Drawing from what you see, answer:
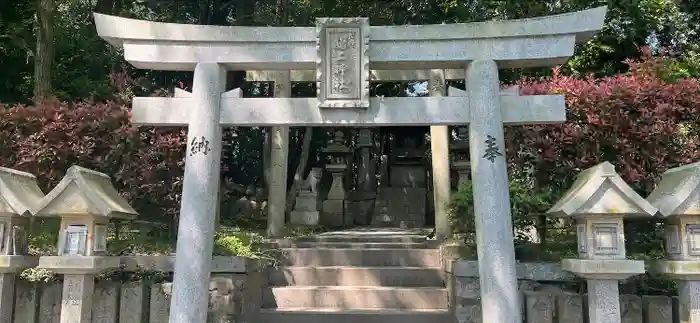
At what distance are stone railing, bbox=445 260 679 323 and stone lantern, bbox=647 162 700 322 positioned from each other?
0.33 m

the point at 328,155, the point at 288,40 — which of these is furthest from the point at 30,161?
the point at 328,155

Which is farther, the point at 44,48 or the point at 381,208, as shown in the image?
the point at 381,208

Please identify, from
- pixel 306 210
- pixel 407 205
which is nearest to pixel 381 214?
pixel 407 205

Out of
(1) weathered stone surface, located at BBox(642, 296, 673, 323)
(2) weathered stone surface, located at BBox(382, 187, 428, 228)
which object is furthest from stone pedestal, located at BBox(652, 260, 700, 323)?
(2) weathered stone surface, located at BBox(382, 187, 428, 228)

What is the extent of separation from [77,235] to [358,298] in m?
3.80

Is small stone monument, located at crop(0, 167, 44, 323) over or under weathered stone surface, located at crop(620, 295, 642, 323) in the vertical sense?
over

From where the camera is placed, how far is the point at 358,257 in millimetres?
8578

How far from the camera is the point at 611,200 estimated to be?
5.11 meters

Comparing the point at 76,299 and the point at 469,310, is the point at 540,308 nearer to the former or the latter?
the point at 469,310

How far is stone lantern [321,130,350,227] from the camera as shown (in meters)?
14.2

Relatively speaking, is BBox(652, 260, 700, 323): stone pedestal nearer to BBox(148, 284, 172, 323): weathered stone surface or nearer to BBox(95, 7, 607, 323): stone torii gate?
BBox(95, 7, 607, 323): stone torii gate

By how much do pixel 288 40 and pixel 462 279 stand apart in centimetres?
351

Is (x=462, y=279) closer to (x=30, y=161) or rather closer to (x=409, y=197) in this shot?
(x=30, y=161)

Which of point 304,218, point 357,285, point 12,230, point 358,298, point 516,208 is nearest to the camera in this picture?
point 12,230
